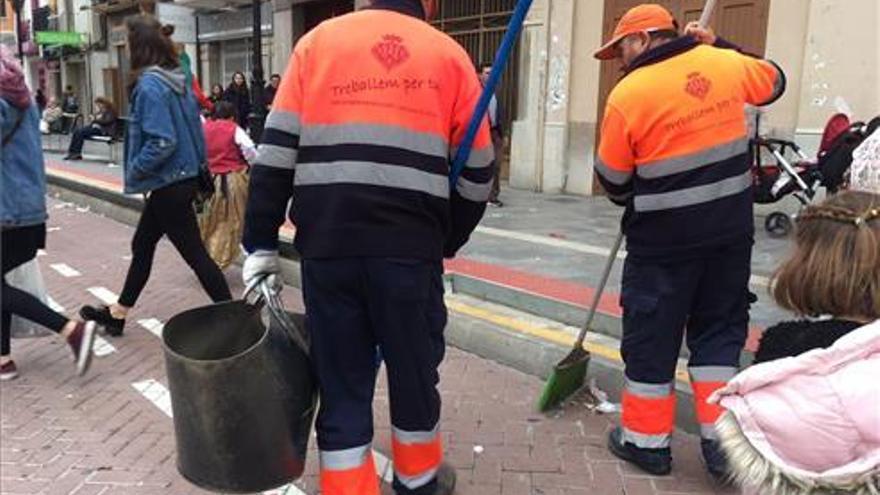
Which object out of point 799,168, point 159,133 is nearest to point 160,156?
point 159,133

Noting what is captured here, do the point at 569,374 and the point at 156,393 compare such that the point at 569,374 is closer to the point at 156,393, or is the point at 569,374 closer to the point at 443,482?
the point at 443,482

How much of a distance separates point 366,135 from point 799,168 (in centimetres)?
586

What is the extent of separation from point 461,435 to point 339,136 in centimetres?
180

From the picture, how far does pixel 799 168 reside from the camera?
7195 mm

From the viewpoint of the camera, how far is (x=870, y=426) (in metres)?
1.72

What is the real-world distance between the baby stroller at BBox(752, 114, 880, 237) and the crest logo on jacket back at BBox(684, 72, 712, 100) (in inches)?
118

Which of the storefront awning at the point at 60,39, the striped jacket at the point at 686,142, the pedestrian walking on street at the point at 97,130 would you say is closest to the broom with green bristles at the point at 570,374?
the striped jacket at the point at 686,142

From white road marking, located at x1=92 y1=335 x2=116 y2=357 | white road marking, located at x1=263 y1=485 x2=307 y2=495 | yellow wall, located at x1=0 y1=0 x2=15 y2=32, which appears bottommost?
white road marking, located at x1=92 y1=335 x2=116 y2=357

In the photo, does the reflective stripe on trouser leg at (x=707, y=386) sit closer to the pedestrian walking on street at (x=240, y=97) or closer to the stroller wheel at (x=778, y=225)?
the stroller wheel at (x=778, y=225)

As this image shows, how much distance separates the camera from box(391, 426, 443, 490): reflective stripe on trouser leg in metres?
2.86

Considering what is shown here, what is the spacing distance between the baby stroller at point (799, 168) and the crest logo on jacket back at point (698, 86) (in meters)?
3.00

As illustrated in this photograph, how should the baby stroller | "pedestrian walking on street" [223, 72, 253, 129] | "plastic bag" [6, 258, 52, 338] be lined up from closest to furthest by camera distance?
1. "plastic bag" [6, 258, 52, 338]
2. the baby stroller
3. "pedestrian walking on street" [223, 72, 253, 129]

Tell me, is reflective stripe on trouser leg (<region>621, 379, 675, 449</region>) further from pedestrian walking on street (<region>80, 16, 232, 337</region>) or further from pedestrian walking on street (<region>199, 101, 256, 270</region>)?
pedestrian walking on street (<region>199, 101, 256, 270</region>)

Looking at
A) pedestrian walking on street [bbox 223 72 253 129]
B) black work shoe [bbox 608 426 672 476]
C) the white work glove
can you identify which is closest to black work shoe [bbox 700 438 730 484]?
black work shoe [bbox 608 426 672 476]
